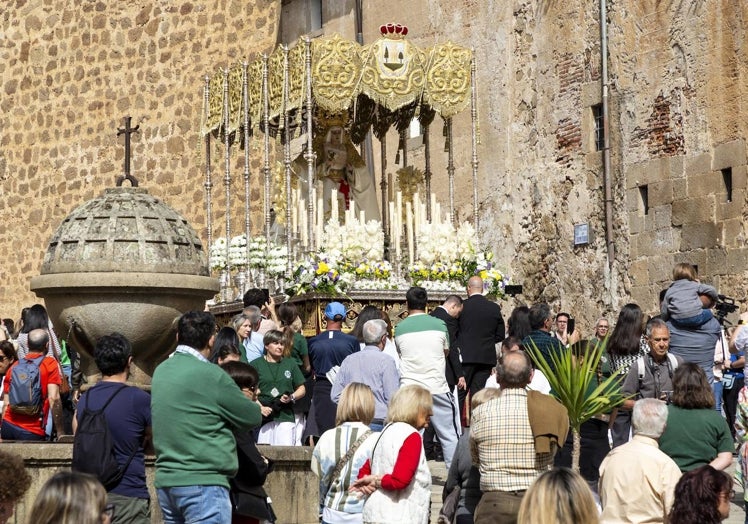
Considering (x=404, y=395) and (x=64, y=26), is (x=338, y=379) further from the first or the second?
(x=64, y=26)

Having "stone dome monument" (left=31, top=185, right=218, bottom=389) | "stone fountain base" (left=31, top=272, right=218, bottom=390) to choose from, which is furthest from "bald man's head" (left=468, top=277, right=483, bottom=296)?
"stone fountain base" (left=31, top=272, right=218, bottom=390)

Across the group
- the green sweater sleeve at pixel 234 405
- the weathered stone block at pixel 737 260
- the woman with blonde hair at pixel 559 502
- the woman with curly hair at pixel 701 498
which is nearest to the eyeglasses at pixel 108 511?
the green sweater sleeve at pixel 234 405

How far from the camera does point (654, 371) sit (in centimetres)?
935

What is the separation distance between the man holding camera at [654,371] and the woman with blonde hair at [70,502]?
4871mm

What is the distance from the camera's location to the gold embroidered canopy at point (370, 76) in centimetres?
1502

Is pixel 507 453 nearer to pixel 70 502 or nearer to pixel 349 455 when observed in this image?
pixel 349 455

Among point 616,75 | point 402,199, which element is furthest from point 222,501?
point 616,75

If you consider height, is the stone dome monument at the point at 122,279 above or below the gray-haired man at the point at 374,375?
above

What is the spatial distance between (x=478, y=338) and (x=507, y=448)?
4.56 m

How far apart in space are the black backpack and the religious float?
22.9 ft

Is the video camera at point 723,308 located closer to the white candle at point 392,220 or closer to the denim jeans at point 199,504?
the white candle at point 392,220

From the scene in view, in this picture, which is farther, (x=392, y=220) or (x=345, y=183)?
(x=345, y=183)

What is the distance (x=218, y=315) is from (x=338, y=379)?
19.3 ft

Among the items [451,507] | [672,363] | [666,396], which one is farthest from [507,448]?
[672,363]
